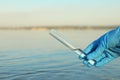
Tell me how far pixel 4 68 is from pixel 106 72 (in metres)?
6.94

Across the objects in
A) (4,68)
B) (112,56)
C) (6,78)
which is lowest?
(112,56)

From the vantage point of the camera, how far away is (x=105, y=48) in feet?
28.3

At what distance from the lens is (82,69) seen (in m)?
19.3

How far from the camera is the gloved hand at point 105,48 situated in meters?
8.35

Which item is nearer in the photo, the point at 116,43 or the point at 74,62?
the point at 116,43

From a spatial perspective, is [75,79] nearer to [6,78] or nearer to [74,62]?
[6,78]

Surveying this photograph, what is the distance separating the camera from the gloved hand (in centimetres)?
835

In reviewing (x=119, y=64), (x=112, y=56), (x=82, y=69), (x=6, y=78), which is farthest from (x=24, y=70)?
(x=112, y=56)

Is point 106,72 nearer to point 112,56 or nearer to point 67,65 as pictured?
point 67,65

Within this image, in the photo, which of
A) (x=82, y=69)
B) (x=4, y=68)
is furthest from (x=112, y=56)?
(x=4, y=68)

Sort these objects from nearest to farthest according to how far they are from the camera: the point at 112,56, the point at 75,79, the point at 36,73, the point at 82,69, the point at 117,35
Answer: the point at 117,35 → the point at 112,56 → the point at 75,79 → the point at 36,73 → the point at 82,69

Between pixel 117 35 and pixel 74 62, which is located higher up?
pixel 74 62

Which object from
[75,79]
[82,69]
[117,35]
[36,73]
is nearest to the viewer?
[117,35]

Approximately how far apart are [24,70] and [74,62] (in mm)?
5164
